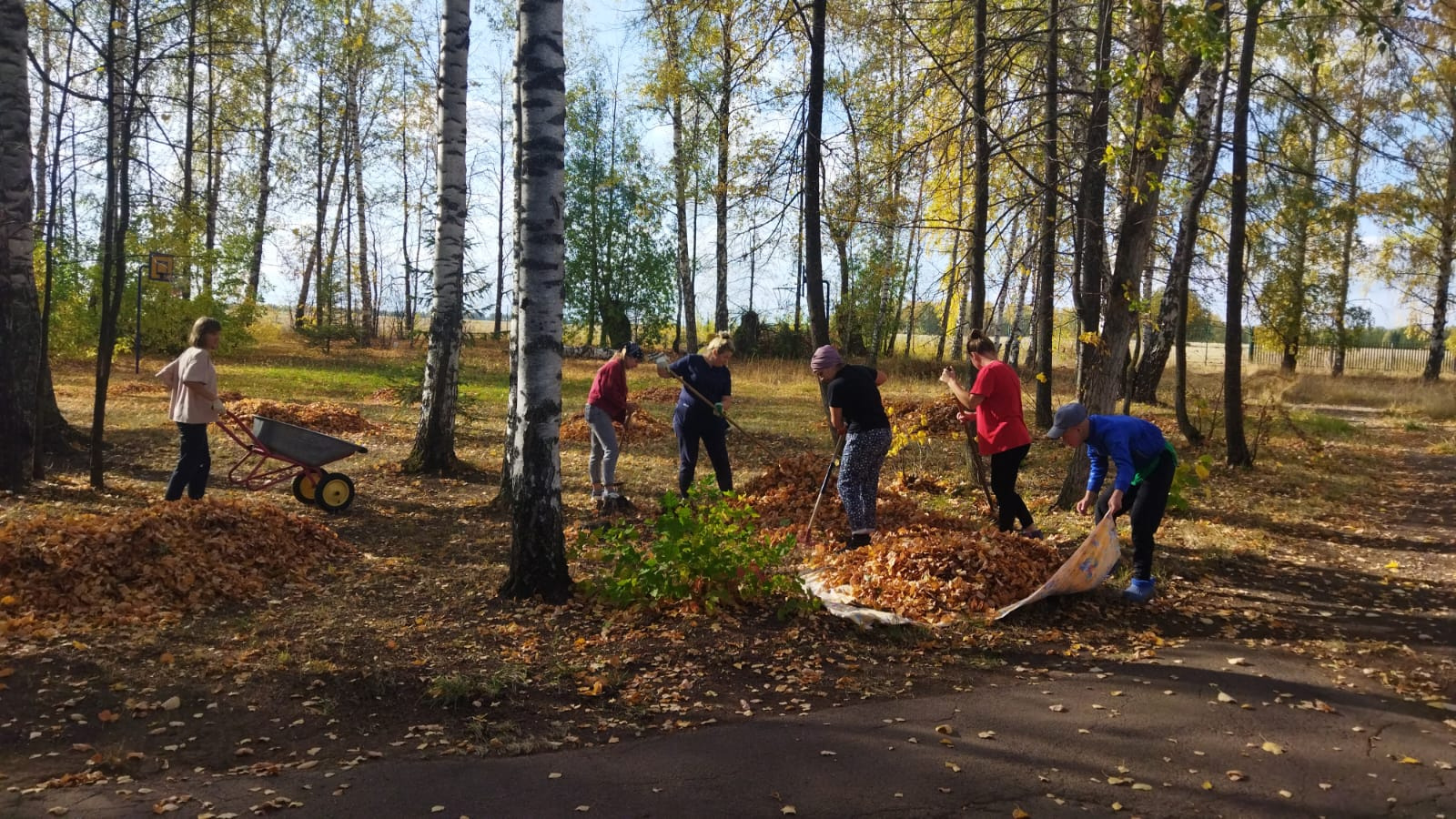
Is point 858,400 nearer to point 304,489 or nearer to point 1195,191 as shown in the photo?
point 304,489

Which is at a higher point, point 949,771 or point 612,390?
point 612,390

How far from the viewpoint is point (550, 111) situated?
5.44 meters

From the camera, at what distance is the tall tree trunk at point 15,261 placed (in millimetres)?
7859

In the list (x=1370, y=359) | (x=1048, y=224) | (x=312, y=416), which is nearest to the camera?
(x=1048, y=224)

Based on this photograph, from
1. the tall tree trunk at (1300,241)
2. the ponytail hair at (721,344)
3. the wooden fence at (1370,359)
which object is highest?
the tall tree trunk at (1300,241)

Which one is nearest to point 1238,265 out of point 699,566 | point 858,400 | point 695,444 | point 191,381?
point 858,400

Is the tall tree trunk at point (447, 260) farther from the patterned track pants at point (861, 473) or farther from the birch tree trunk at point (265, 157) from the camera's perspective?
the birch tree trunk at point (265, 157)

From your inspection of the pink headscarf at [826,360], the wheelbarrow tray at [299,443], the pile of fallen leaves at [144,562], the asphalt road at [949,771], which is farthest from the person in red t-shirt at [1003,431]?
the wheelbarrow tray at [299,443]

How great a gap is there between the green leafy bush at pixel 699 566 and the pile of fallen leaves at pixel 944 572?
2.09 ft

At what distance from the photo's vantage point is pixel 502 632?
5.21 meters

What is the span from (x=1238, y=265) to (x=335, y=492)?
10576 mm

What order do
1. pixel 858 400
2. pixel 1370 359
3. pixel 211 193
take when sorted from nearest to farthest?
1. pixel 858 400
2. pixel 211 193
3. pixel 1370 359

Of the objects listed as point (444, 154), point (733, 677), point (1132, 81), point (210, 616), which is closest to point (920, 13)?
point (1132, 81)

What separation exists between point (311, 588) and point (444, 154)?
5.36m
